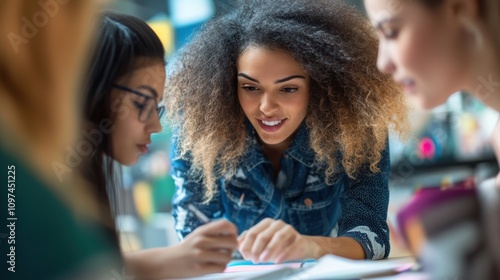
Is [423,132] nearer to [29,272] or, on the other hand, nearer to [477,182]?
[477,182]

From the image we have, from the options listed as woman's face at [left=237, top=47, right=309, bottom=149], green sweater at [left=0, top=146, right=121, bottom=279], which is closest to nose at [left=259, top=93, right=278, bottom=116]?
woman's face at [left=237, top=47, right=309, bottom=149]

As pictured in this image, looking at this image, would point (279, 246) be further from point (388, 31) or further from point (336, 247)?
point (388, 31)

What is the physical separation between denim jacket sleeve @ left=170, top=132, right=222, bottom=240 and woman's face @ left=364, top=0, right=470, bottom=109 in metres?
0.26

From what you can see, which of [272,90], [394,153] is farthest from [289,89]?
[394,153]

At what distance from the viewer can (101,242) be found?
2.22ft

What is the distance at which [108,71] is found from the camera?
0.68 m

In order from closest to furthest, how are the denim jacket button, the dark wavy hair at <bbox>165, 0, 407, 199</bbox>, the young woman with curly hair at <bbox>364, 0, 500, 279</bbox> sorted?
the young woman with curly hair at <bbox>364, 0, 500, 279</bbox>
the dark wavy hair at <bbox>165, 0, 407, 199</bbox>
the denim jacket button

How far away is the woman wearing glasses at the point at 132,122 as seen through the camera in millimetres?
677

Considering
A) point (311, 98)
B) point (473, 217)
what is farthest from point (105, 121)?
point (473, 217)

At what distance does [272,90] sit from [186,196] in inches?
6.7

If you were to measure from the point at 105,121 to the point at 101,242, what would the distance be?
12cm

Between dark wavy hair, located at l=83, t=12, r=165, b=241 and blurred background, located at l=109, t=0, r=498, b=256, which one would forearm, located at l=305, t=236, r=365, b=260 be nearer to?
blurred background, located at l=109, t=0, r=498, b=256

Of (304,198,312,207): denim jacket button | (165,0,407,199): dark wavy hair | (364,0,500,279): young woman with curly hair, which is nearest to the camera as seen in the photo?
(364,0,500,279): young woman with curly hair

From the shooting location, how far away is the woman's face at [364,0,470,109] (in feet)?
2.12
